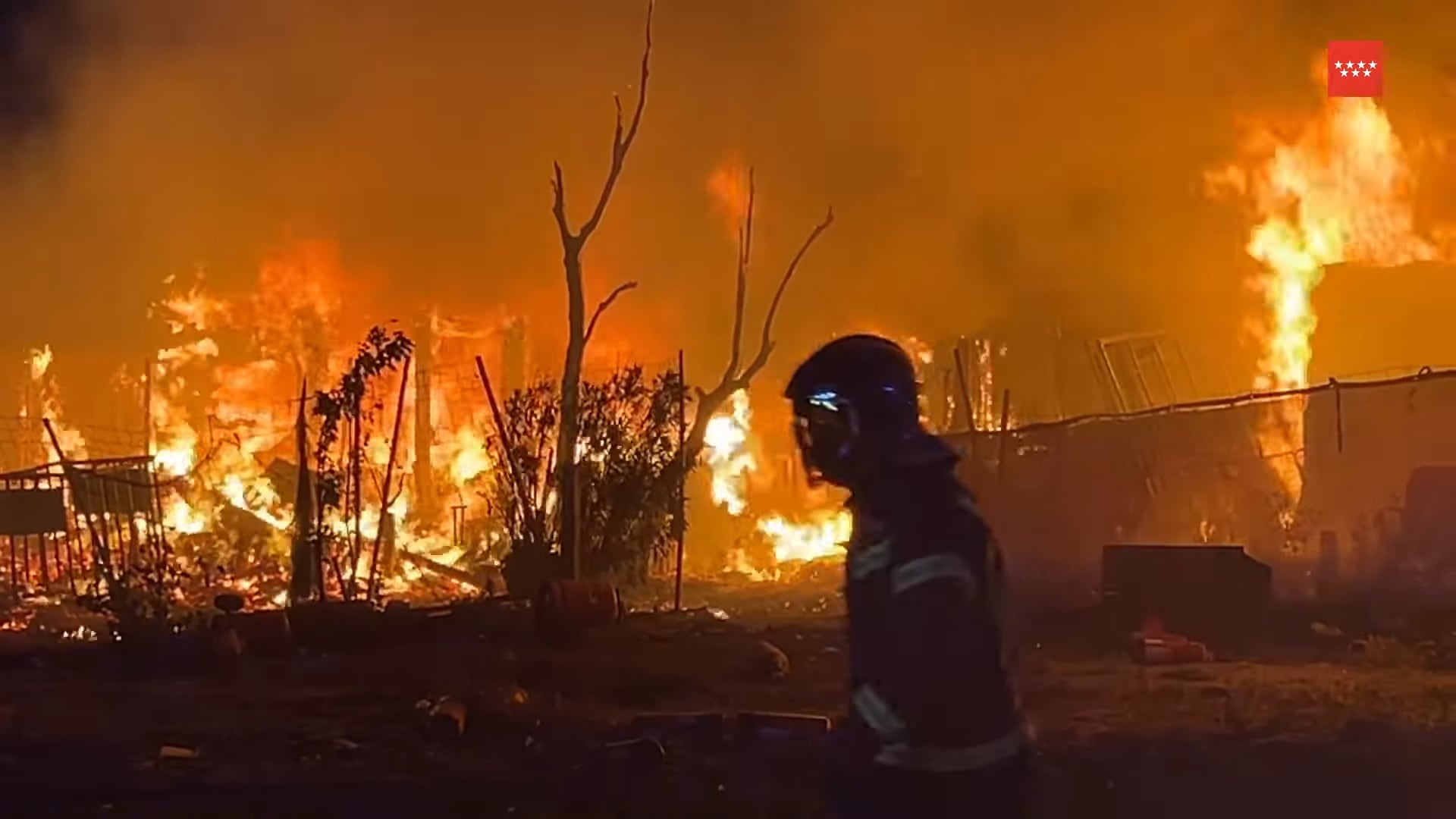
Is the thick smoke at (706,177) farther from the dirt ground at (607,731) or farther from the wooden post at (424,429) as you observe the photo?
the dirt ground at (607,731)

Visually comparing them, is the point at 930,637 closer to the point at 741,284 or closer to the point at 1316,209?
the point at 741,284

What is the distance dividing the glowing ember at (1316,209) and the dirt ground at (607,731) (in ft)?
39.3

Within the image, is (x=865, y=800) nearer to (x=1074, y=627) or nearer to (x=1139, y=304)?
(x=1074, y=627)

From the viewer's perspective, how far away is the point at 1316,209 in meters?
23.1

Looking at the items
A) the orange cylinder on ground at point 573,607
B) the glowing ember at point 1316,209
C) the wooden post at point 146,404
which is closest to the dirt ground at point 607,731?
the orange cylinder on ground at point 573,607

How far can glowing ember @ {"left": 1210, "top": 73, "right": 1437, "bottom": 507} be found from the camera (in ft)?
74.3

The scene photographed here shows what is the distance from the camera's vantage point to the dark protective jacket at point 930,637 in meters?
3.29

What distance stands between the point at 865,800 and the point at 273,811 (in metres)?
4.31

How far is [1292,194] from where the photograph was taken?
2311cm

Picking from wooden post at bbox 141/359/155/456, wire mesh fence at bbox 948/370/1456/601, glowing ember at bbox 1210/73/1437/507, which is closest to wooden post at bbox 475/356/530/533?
wire mesh fence at bbox 948/370/1456/601

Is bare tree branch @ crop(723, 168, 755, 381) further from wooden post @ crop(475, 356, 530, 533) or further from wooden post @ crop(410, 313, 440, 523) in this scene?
wooden post @ crop(410, 313, 440, 523)

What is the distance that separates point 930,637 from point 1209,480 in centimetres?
1531

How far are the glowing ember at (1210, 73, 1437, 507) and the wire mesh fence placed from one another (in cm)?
466

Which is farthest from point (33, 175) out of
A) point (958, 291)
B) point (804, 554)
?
point (958, 291)
